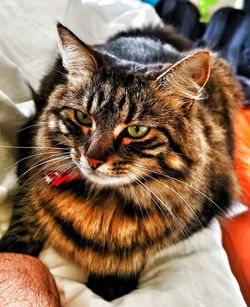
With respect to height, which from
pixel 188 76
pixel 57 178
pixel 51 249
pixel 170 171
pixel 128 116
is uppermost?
pixel 188 76

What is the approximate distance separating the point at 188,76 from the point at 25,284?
1.92 ft

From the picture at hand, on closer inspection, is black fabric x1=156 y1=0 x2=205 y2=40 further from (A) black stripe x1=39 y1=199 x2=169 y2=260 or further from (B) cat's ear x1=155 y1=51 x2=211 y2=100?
(A) black stripe x1=39 y1=199 x2=169 y2=260

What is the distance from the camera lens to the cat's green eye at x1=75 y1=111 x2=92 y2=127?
0.88 m

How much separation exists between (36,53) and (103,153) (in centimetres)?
72

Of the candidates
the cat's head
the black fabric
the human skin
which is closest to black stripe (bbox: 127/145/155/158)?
the cat's head

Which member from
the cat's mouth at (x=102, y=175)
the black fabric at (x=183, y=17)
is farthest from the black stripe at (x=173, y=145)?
the black fabric at (x=183, y=17)

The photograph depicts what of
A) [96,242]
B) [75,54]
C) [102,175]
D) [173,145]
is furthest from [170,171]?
[75,54]

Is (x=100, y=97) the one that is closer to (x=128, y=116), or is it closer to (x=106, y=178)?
(x=128, y=116)

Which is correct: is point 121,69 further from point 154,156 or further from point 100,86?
point 154,156

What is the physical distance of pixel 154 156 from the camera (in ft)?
2.87

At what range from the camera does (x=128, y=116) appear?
0.85 m

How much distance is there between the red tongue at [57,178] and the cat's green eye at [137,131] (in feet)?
0.68

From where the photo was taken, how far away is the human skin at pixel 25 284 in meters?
0.76

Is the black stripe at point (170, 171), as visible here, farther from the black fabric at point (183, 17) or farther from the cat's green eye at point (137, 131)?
the black fabric at point (183, 17)
